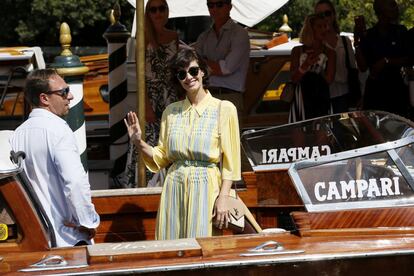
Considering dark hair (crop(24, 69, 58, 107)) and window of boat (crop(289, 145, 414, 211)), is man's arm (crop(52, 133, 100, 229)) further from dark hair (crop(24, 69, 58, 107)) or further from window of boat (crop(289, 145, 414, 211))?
window of boat (crop(289, 145, 414, 211))

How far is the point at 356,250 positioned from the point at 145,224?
1.84 metres

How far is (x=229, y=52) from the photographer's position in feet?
25.9

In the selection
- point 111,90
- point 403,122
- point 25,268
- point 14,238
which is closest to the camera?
point 25,268

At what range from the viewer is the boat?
15.1ft

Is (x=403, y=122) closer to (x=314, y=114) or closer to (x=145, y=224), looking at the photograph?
(x=145, y=224)

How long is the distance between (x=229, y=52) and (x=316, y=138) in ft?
5.97

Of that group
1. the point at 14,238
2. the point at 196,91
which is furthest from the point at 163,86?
the point at 14,238

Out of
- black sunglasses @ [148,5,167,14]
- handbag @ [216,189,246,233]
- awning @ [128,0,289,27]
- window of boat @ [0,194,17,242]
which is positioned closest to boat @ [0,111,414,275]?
window of boat @ [0,194,17,242]

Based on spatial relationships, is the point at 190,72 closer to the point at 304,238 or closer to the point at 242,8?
the point at 304,238

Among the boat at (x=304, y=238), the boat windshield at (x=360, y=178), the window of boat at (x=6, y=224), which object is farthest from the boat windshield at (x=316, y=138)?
the window of boat at (x=6, y=224)

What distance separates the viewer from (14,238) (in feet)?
16.2

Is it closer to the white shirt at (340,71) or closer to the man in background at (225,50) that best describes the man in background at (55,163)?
the man in background at (225,50)

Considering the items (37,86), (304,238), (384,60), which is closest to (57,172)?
(37,86)

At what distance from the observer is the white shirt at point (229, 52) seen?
25.8 ft
